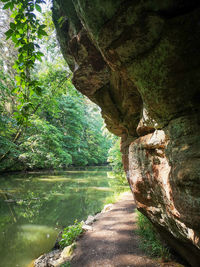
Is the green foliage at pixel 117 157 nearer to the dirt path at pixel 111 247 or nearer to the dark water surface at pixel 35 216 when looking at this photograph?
the dark water surface at pixel 35 216

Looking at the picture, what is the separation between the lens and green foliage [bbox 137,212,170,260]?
383 cm

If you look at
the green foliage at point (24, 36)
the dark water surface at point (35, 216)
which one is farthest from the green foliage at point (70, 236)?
the green foliage at point (24, 36)

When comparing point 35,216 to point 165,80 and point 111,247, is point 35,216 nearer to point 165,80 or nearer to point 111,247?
point 111,247

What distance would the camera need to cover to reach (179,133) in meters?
2.24

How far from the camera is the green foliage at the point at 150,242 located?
12.6ft

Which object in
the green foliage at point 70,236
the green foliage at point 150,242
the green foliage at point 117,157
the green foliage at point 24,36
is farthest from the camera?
the green foliage at point 117,157

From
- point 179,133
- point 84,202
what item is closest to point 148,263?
point 179,133

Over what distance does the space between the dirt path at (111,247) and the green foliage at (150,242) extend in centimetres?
17

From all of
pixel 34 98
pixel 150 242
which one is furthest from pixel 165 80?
pixel 34 98

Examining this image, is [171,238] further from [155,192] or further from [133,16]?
[133,16]

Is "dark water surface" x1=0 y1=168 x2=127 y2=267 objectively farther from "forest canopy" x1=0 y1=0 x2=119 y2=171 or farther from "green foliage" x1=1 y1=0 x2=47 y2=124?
"green foliage" x1=1 y1=0 x2=47 y2=124

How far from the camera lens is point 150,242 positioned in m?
4.37

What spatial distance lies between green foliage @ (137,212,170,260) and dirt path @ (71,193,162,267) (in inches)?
6.8

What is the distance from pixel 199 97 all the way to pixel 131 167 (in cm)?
206
